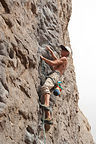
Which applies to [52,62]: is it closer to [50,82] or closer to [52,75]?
[52,75]

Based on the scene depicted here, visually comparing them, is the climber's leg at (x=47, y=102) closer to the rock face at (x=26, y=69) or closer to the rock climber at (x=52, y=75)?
the rock climber at (x=52, y=75)

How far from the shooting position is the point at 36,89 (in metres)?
6.06

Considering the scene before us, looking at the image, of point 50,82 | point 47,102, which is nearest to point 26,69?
point 50,82

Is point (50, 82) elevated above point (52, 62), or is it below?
below

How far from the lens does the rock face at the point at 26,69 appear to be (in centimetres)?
456

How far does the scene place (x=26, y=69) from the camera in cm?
567

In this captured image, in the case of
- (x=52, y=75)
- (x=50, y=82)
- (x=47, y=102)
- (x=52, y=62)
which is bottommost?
(x=47, y=102)

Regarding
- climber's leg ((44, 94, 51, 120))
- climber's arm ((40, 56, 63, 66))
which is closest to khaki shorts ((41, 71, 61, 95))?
climber's leg ((44, 94, 51, 120))

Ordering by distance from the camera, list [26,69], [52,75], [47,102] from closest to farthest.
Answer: [26,69] → [47,102] → [52,75]

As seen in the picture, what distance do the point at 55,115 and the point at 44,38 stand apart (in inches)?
99.0

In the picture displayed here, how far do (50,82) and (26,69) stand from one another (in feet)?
3.39

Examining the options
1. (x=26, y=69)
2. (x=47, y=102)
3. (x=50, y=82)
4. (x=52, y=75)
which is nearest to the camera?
(x=26, y=69)

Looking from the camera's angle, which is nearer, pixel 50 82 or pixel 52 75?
pixel 50 82

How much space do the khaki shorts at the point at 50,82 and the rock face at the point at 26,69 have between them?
0.16 meters
